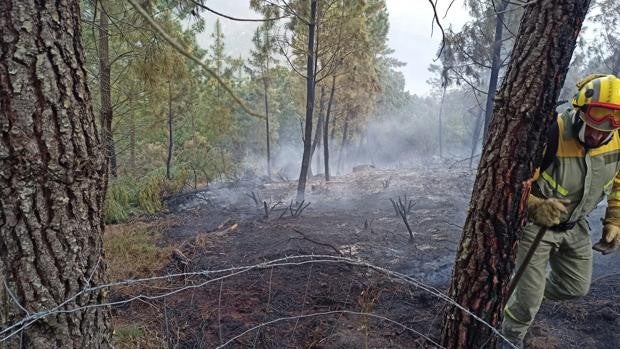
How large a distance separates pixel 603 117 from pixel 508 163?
0.83 m

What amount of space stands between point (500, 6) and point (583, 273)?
8.28 m

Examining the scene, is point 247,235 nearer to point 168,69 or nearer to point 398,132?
point 168,69

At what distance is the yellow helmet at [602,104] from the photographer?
2205 millimetres

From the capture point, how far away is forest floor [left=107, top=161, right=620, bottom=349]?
3.05 meters

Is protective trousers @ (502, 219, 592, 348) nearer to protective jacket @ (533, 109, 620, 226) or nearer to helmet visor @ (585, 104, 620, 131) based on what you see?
protective jacket @ (533, 109, 620, 226)

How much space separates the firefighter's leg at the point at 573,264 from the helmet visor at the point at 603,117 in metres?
0.84

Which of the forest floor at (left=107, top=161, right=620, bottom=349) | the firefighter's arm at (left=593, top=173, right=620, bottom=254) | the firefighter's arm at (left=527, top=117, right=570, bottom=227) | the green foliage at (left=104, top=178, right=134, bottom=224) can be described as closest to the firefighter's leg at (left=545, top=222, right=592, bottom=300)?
the firefighter's arm at (left=593, top=173, right=620, bottom=254)

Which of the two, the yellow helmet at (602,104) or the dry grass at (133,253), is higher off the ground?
the yellow helmet at (602,104)

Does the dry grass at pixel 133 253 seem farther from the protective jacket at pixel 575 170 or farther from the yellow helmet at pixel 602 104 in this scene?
the yellow helmet at pixel 602 104

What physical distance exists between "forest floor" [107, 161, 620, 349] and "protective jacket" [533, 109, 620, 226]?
1.20 m

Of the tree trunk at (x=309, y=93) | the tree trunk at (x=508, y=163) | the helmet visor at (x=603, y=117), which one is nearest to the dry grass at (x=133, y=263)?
the tree trunk at (x=508, y=163)

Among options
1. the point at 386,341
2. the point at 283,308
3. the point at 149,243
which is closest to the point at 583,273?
the point at 386,341

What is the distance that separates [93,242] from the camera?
1.56 meters

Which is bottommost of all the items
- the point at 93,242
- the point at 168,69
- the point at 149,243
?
the point at 149,243
